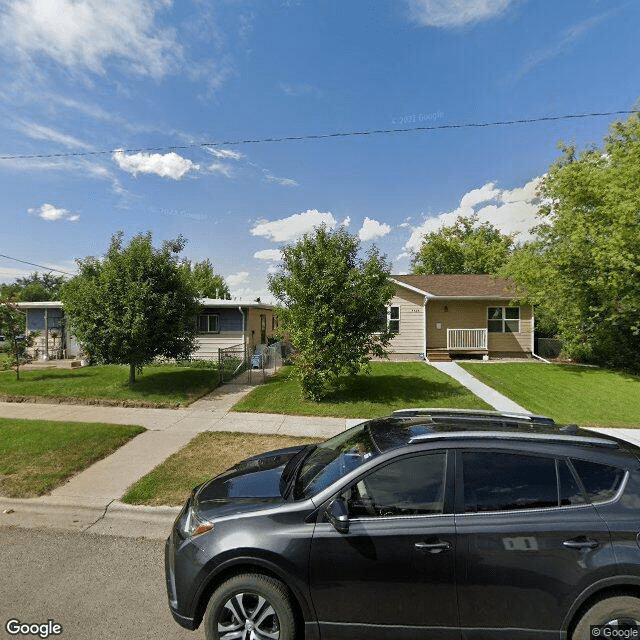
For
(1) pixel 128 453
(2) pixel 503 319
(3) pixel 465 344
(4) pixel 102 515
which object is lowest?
(4) pixel 102 515

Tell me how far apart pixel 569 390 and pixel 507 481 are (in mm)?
11917

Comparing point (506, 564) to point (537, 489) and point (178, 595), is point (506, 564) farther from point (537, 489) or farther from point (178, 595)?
point (178, 595)

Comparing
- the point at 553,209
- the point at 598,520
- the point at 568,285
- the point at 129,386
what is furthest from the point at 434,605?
the point at 553,209

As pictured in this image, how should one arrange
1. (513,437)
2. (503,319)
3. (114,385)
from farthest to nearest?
(503,319) → (114,385) → (513,437)

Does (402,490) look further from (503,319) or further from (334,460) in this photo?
(503,319)

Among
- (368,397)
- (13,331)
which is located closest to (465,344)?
(368,397)

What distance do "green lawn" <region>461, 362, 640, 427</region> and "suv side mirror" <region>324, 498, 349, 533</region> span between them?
28.5 ft

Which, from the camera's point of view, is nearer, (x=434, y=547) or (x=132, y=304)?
(x=434, y=547)

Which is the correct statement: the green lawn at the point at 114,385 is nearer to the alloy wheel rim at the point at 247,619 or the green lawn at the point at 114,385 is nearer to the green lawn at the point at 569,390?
the alloy wheel rim at the point at 247,619

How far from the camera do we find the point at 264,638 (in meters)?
2.57

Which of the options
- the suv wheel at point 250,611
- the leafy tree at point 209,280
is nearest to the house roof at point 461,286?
the suv wheel at point 250,611

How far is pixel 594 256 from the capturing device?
48.8 feet

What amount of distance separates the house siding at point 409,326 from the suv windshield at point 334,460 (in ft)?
50.7

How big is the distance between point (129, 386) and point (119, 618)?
971 cm
